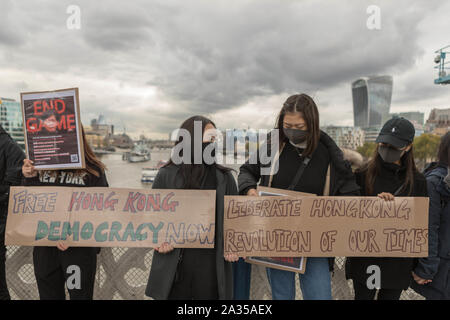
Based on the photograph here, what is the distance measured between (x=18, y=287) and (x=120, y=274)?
1.37m

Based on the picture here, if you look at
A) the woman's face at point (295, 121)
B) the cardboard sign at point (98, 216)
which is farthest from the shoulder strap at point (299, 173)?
the cardboard sign at point (98, 216)

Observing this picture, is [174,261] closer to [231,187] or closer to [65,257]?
[231,187]

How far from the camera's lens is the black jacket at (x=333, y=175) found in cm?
255

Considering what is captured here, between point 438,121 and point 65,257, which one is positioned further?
point 438,121

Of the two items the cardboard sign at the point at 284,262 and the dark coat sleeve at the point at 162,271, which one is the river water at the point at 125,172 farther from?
the dark coat sleeve at the point at 162,271

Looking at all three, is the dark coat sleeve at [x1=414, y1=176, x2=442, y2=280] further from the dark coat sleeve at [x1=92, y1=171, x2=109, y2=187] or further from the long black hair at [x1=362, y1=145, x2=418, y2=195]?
the dark coat sleeve at [x1=92, y1=171, x2=109, y2=187]

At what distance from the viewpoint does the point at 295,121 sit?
8.29 ft

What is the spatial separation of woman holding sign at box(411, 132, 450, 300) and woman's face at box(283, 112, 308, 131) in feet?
4.68

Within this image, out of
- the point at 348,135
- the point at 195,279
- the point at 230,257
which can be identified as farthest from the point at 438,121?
the point at 195,279

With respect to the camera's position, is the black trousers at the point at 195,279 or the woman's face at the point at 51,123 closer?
the black trousers at the point at 195,279

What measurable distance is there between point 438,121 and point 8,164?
15042 cm

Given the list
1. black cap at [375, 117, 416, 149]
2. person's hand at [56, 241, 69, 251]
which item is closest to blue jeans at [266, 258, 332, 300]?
black cap at [375, 117, 416, 149]
